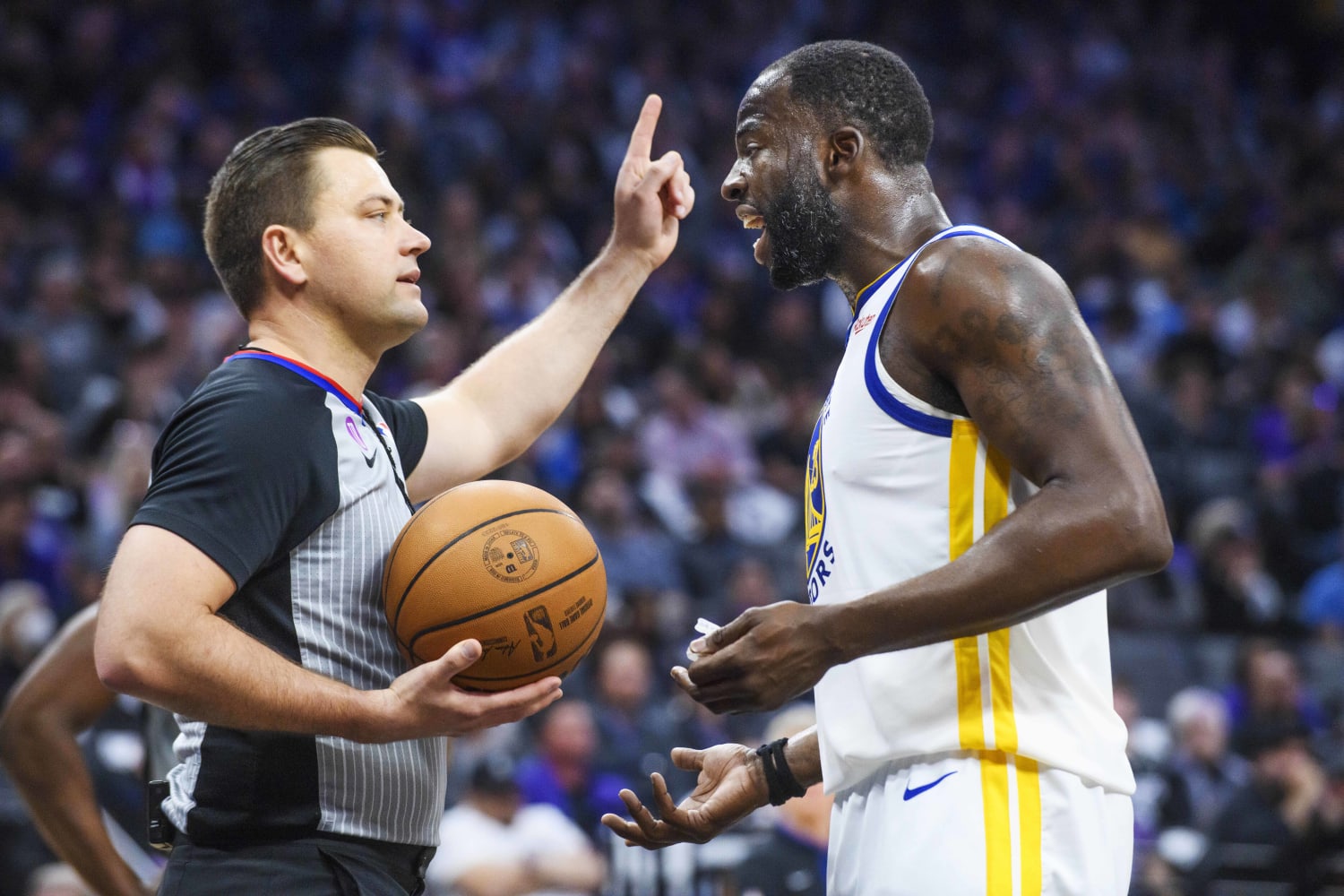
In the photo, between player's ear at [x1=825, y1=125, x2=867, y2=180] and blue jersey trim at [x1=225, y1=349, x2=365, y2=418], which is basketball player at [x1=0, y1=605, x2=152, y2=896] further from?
player's ear at [x1=825, y1=125, x2=867, y2=180]

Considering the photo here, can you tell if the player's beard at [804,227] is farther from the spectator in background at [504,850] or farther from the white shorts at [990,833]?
the spectator in background at [504,850]

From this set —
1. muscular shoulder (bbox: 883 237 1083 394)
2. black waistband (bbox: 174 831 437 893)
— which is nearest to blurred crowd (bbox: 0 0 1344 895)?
black waistband (bbox: 174 831 437 893)

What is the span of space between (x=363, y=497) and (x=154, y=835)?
784mm

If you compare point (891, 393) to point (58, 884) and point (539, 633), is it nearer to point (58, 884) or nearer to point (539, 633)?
point (539, 633)

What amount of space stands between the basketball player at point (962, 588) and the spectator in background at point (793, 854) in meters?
3.05

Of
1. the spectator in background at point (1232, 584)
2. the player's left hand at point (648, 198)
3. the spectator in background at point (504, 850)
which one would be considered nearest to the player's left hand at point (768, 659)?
the player's left hand at point (648, 198)

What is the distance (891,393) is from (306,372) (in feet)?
3.84

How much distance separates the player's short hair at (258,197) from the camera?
2.93 m

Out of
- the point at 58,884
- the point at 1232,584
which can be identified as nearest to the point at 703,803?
the point at 58,884

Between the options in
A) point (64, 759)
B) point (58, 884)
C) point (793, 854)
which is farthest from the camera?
point (793, 854)

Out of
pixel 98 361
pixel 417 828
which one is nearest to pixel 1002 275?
pixel 417 828

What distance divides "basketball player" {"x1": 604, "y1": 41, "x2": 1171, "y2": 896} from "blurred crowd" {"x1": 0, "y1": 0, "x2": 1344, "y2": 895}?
4141mm

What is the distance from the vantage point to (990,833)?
230 cm

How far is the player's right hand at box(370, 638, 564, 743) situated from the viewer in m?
2.42
